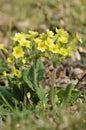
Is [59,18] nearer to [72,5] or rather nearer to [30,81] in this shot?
[72,5]

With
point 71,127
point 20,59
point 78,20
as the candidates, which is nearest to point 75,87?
→ point 20,59

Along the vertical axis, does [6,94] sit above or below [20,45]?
below

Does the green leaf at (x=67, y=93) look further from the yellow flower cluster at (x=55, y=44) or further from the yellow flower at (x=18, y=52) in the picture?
the yellow flower at (x=18, y=52)

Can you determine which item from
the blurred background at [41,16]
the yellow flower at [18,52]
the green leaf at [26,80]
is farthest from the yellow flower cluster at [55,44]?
the blurred background at [41,16]

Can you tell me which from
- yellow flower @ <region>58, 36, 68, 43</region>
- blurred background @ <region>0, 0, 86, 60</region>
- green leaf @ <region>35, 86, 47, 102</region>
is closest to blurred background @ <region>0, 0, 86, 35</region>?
blurred background @ <region>0, 0, 86, 60</region>

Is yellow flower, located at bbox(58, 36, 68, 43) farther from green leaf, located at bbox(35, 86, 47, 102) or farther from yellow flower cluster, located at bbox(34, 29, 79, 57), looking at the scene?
green leaf, located at bbox(35, 86, 47, 102)

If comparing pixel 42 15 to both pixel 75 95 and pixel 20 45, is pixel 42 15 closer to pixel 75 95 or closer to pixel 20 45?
pixel 75 95

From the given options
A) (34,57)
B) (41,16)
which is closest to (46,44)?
(34,57)

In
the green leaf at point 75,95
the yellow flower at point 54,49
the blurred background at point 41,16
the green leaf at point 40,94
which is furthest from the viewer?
the blurred background at point 41,16

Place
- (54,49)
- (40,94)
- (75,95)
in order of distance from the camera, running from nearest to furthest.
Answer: (54,49)
(40,94)
(75,95)

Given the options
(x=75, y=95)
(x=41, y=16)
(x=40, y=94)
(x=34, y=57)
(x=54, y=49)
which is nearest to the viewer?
(x=54, y=49)
